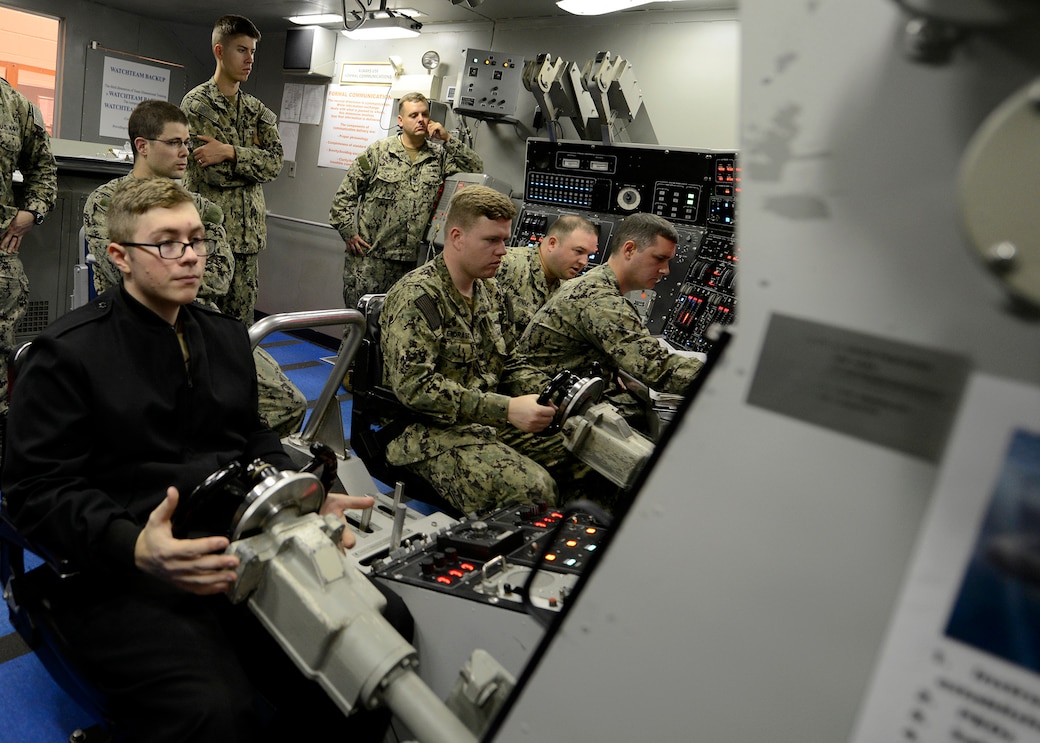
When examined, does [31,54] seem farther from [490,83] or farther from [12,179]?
[490,83]


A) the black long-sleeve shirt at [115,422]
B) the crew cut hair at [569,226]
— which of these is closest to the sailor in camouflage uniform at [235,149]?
the crew cut hair at [569,226]

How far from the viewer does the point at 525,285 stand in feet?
11.8

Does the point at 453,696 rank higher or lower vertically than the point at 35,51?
lower

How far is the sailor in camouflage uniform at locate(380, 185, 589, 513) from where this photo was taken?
2.35 m

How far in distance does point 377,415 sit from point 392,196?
9.50 feet

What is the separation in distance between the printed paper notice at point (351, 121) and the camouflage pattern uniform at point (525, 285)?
2.89 metres

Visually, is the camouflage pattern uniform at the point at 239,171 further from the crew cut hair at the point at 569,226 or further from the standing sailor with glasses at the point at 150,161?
the crew cut hair at the point at 569,226

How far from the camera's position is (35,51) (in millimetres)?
6594

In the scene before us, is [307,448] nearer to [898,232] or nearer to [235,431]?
[235,431]

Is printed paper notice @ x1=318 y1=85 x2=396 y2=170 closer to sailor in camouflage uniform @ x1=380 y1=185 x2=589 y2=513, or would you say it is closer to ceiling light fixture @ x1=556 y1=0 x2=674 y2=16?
ceiling light fixture @ x1=556 y1=0 x2=674 y2=16

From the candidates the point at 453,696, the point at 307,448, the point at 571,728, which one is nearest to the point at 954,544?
the point at 571,728

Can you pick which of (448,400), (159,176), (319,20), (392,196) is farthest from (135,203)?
(319,20)

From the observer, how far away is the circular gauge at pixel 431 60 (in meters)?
5.37

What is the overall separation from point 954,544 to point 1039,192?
226 millimetres
